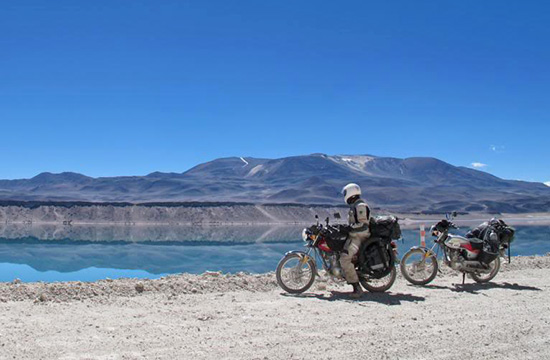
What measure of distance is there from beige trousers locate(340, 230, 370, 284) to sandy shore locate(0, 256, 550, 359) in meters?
0.34

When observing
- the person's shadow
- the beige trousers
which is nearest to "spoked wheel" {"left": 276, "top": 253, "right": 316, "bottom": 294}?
the person's shadow

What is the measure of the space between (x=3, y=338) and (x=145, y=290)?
281cm

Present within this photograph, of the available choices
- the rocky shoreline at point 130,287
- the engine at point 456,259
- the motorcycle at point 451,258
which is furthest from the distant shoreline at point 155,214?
the rocky shoreline at point 130,287

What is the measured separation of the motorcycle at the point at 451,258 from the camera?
10031mm

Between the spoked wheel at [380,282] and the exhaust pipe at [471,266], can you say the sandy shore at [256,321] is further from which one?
the exhaust pipe at [471,266]

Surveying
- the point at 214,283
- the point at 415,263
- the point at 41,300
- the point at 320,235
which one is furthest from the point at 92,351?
the point at 415,263

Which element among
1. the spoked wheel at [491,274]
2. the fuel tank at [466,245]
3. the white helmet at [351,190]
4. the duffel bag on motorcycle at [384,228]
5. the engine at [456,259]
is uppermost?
the white helmet at [351,190]

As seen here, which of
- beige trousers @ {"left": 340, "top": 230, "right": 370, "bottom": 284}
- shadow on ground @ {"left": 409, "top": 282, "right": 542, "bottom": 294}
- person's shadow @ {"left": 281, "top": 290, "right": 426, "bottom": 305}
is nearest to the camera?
person's shadow @ {"left": 281, "top": 290, "right": 426, "bottom": 305}

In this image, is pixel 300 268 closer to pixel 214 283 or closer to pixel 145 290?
pixel 214 283

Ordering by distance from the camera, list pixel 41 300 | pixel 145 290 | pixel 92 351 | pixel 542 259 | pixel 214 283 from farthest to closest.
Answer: pixel 542 259
pixel 214 283
pixel 145 290
pixel 41 300
pixel 92 351

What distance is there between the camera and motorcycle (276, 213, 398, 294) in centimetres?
872

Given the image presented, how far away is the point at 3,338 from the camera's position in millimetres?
5574

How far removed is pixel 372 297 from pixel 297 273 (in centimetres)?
120

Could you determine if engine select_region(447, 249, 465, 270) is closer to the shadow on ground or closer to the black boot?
the shadow on ground
